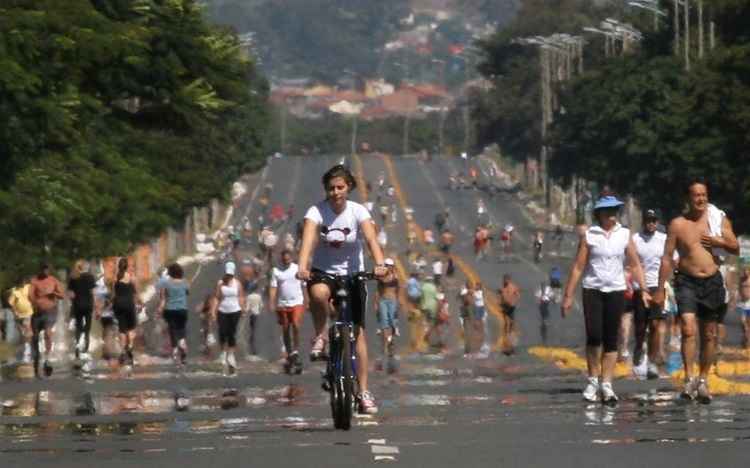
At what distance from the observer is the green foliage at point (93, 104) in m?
36.0

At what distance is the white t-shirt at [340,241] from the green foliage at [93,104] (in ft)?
56.1

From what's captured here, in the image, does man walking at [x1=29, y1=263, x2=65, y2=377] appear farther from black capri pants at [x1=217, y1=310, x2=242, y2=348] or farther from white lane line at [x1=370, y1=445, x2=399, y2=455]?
white lane line at [x1=370, y1=445, x2=399, y2=455]

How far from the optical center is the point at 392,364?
3547 centimetres

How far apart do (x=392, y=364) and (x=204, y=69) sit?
35.4 ft

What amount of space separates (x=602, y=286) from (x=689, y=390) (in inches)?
49.7

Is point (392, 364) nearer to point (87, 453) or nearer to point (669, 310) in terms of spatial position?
point (669, 310)

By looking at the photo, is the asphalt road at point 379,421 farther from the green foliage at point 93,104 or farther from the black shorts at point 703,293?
the green foliage at point 93,104

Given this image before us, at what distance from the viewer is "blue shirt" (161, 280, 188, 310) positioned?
124ft

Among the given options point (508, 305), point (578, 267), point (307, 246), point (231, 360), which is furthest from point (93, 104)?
point (307, 246)

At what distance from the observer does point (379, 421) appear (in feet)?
60.5

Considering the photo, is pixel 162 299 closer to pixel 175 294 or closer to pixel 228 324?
pixel 175 294

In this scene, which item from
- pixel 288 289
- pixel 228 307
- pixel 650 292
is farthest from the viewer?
pixel 228 307

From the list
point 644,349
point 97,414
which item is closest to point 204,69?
point 644,349

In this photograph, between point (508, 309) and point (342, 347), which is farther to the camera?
point (508, 309)
